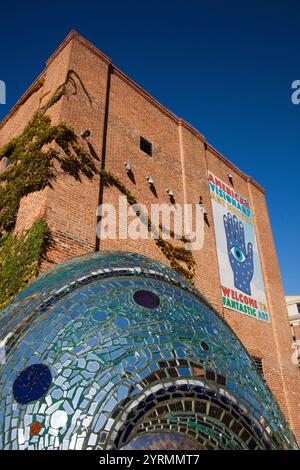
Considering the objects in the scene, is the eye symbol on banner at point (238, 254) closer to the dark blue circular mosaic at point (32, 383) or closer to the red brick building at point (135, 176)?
the red brick building at point (135, 176)

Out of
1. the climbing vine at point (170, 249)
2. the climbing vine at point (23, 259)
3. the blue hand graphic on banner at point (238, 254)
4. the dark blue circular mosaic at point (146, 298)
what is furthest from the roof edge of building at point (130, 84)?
the dark blue circular mosaic at point (146, 298)

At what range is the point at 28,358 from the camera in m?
1.18

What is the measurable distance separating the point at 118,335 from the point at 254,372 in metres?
0.66

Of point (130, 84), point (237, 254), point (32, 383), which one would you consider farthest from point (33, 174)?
point (237, 254)

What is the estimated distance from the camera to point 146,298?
1510mm

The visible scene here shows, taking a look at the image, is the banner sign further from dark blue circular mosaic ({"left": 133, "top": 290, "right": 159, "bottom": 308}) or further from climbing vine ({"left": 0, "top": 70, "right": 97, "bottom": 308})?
dark blue circular mosaic ({"left": 133, "top": 290, "right": 159, "bottom": 308})

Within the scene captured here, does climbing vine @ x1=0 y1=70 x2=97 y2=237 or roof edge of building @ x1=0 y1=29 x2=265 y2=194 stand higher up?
roof edge of building @ x1=0 y1=29 x2=265 y2=194

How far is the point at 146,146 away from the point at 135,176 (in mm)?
1452

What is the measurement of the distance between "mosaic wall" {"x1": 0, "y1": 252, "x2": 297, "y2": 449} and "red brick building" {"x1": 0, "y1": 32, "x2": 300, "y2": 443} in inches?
183

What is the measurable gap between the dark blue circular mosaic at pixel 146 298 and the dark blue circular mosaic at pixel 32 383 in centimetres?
47

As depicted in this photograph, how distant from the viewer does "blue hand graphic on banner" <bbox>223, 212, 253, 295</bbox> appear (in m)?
11.1

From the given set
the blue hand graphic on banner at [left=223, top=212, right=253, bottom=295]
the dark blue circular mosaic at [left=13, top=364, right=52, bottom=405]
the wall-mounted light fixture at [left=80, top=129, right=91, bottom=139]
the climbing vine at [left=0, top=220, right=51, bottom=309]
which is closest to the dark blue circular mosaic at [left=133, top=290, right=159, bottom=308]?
the dark blue circular mosaic at [left=13, top=364, right=52, bottom=405]

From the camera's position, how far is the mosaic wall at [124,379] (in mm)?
1027

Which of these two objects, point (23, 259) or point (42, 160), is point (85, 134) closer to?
point (42, 160)
